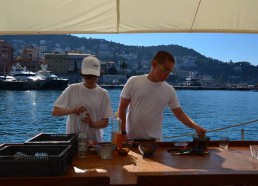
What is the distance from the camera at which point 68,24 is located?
347 cm

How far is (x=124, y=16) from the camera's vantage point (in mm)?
3381

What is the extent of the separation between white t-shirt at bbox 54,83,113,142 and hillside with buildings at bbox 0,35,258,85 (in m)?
54.2

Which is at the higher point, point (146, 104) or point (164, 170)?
point (146, 104)

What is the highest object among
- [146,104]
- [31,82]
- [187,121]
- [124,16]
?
[124,16]

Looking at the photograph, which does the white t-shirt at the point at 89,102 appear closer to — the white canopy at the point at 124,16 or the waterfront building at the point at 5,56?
the white canopy at the point at 124,16

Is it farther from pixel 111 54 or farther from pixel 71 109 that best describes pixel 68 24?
pixel 111 54

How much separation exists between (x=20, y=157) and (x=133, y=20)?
1993 millimetres

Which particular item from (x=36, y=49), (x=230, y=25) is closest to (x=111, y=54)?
(x=36, y=49)

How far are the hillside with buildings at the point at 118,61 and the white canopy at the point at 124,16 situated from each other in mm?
53599

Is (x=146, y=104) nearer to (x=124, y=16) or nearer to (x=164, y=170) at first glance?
(x=124, y=16)

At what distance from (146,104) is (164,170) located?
127 centimetres

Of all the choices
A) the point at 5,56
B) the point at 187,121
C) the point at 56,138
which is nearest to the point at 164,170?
the point at 56,138

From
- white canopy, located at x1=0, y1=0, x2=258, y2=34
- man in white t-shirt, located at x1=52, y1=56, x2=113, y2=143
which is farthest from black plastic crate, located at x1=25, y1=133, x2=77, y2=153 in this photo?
white canopy, located at x1=0, y1=0, x2=258, y2=34

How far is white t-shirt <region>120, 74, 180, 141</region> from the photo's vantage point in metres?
3.32
